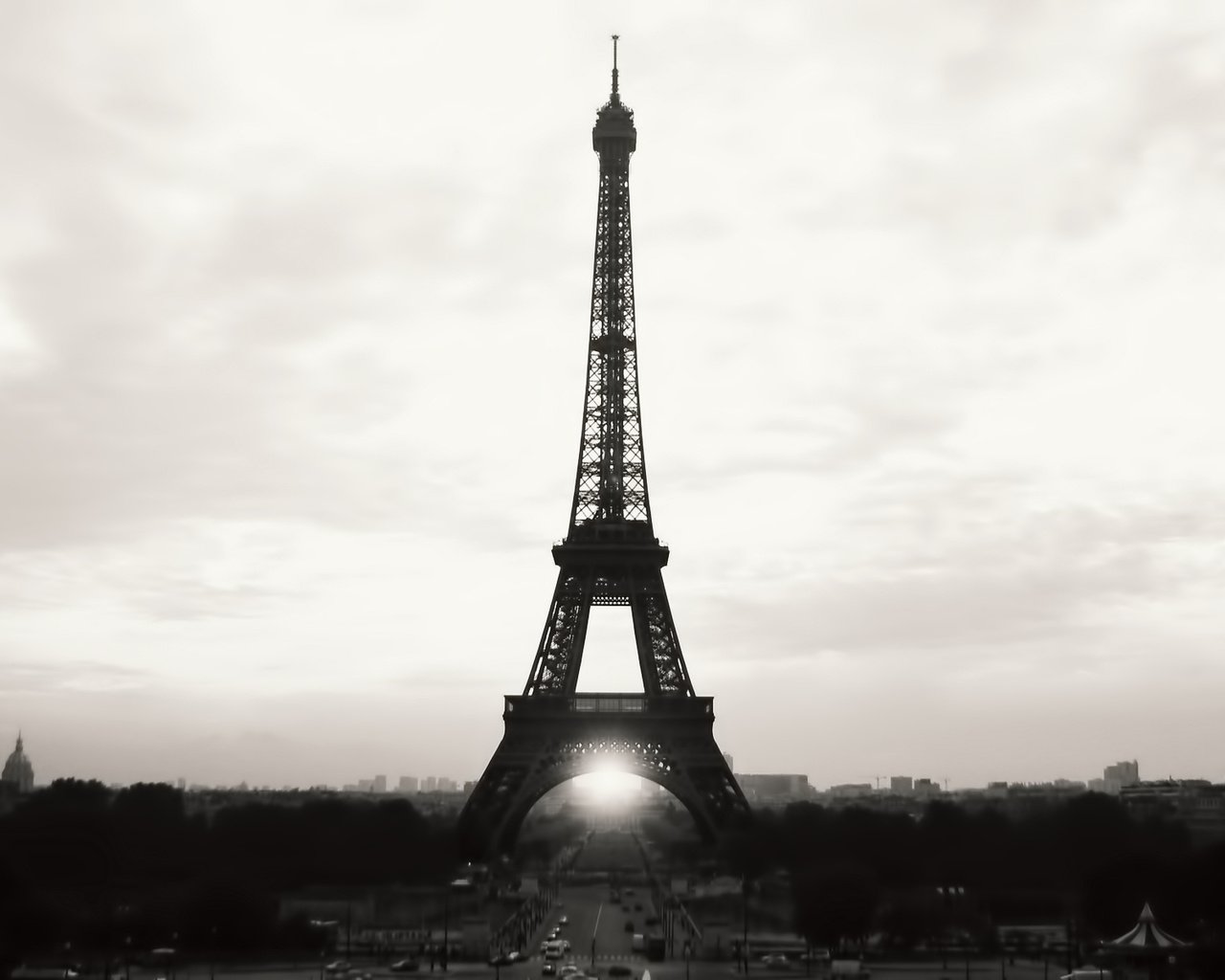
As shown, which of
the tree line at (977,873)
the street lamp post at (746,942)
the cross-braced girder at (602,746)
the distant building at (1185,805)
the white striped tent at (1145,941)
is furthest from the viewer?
the distant building at (1185,805)

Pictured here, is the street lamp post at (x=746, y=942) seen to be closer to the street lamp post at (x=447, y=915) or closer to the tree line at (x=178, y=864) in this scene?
the street lamp post at (x=447, y=915)

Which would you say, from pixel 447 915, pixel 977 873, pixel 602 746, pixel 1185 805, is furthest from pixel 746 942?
pixel 1185 805

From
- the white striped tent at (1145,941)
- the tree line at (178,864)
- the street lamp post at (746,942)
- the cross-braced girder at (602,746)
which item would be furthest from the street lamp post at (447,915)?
the white striped tent at (1145,941)

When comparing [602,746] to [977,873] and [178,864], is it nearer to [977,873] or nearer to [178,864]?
[977,873]

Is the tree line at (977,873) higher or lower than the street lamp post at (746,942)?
higher

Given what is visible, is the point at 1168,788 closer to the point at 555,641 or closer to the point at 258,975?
the point at 555,641

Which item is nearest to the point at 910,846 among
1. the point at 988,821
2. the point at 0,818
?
the point at 988,821

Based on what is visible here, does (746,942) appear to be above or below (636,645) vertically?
below

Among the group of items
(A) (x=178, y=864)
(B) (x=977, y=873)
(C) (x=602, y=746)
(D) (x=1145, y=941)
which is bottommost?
(D) (x=1145, y=941)
